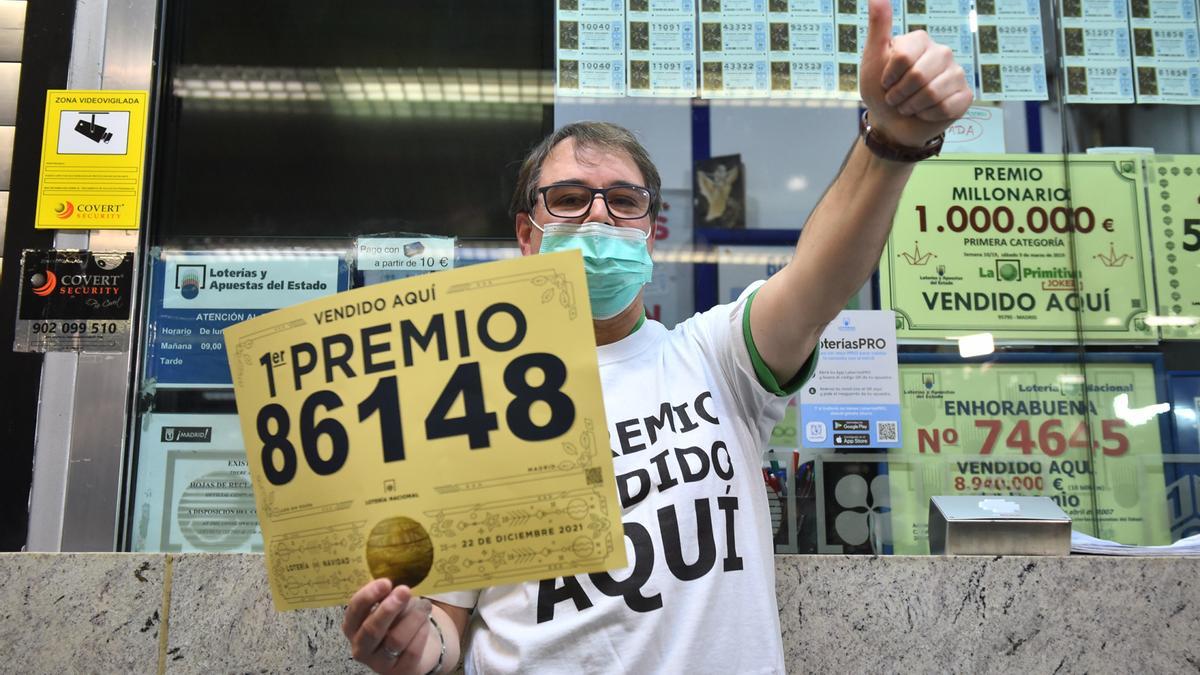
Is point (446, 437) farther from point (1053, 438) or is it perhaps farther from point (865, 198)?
point (1053, 438)

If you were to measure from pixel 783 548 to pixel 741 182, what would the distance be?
131cm

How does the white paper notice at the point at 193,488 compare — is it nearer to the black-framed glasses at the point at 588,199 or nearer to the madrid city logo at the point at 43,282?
the madrid city logo at the point at 43,282

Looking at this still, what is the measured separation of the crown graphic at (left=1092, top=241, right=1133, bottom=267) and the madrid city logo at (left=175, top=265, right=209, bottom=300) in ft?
10.3

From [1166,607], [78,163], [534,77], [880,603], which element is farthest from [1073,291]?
[78,163]

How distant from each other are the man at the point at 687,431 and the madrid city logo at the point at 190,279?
5.47 feet

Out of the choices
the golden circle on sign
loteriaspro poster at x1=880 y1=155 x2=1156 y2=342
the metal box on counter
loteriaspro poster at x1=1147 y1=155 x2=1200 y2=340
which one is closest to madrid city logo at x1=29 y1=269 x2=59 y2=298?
the golden circle on sign

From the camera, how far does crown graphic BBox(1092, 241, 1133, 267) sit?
3047 mm

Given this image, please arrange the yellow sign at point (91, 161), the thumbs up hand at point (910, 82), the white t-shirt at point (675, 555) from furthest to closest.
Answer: the yellow sign at point (91, 161), the white t-shirt at point (675, 555), the thumbs up hand at point (910, 82)

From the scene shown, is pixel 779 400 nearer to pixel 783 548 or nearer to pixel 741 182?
pixel 783 548

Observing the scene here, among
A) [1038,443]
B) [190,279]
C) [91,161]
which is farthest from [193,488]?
[1038,443]

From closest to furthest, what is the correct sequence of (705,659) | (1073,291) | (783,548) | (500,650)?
(705,659), (500,650), (783,548), (1073,291)

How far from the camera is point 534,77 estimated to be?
3236mm

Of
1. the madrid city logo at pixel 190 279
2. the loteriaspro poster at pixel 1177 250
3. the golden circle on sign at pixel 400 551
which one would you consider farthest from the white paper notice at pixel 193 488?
the loteriaspro poster at pixel 1177 250

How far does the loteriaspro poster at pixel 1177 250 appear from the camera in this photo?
3.02 metres
